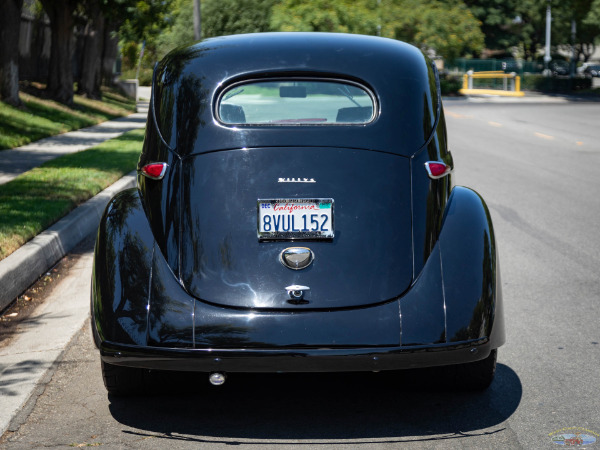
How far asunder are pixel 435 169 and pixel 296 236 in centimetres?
77

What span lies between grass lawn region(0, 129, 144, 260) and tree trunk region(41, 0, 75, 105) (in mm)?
11733

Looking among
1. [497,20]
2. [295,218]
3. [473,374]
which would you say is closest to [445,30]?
[497,20]

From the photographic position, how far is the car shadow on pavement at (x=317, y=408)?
402cm

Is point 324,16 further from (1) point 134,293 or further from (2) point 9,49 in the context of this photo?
(1) point 134,293

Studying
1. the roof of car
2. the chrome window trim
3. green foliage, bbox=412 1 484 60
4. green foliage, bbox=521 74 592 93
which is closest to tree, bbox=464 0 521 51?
green foliage, bbox=521 74 592 93

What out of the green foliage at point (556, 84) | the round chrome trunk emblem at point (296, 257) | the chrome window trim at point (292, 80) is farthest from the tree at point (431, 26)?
the round chrome trunk emblem at point (296, 257)

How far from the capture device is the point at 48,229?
8.12 m

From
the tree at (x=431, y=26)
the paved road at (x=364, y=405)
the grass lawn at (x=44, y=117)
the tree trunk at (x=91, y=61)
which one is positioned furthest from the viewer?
the tree at (x=431, y=26)

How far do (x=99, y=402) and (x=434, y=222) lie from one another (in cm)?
180

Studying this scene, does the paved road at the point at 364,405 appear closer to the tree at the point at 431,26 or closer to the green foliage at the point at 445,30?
the tree at the point at 431,26

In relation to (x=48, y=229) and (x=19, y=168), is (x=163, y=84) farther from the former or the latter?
(x=19, y=168)

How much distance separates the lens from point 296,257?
402cm

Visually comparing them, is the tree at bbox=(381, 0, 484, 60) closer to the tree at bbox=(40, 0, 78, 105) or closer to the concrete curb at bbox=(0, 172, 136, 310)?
the tree at bbox=(40, 0, 78, 105)

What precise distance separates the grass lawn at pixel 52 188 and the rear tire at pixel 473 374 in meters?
3.68
